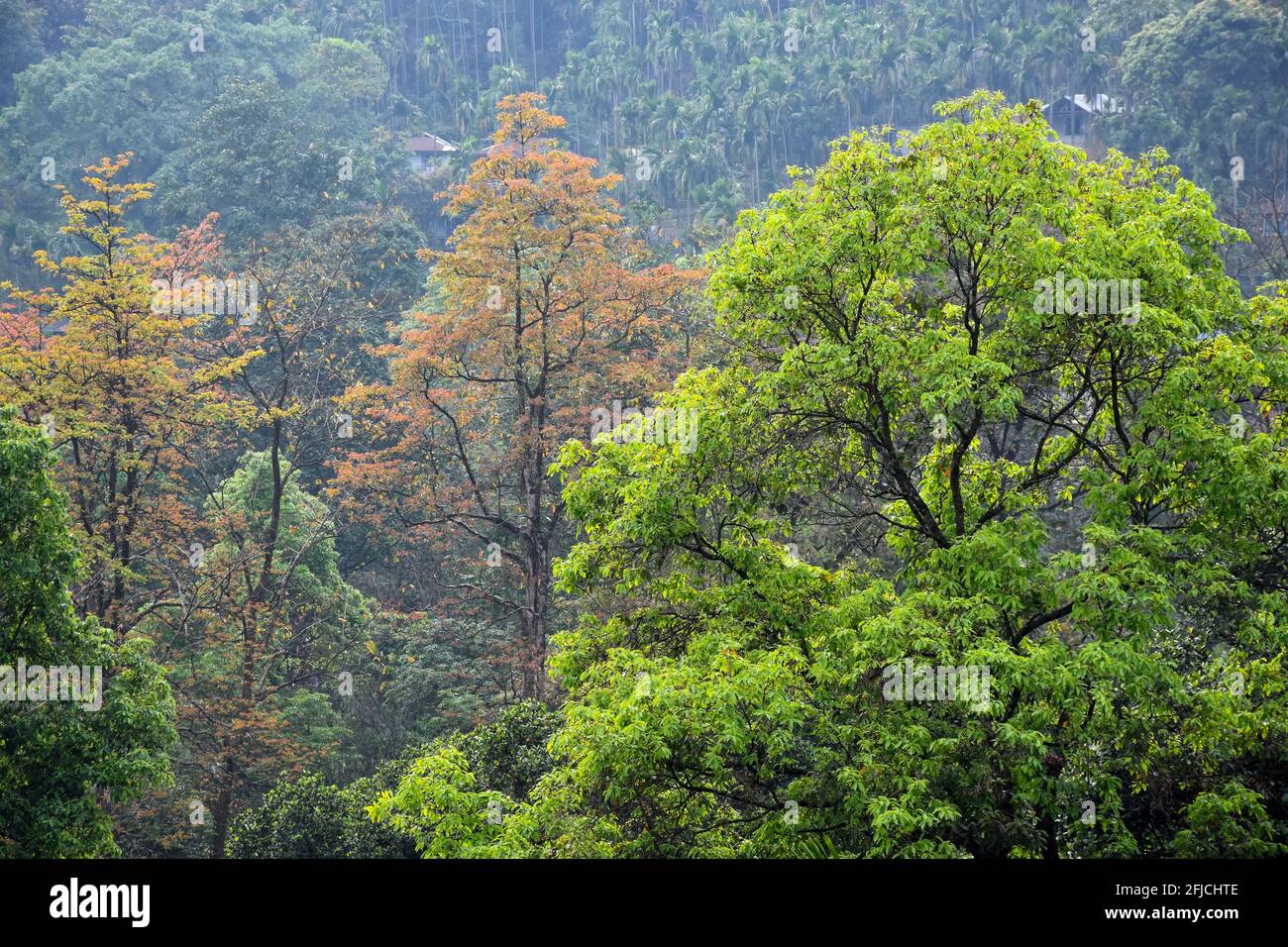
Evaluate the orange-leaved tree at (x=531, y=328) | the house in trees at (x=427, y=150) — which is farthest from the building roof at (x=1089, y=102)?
the orange-leaved tree at (x=531, y=328)

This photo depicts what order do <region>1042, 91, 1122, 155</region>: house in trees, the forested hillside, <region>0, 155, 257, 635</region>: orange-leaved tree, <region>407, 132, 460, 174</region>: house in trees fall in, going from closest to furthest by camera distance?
the forested hillside, <region>0, 155, 257, 635</region>: orange-leaved tree, <region>1042, 91, 1122, 155</region>: house in trees, <region>407, 132, 460, 174</region>: house in trees

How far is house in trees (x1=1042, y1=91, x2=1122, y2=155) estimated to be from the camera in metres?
59.0

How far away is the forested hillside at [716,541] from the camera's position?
975cm

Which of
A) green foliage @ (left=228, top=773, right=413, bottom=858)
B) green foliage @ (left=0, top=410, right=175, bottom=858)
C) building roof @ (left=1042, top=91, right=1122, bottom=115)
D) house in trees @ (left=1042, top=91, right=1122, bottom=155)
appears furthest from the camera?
house in trees @ (left=1042, top=91, right=1122, bottom=155)

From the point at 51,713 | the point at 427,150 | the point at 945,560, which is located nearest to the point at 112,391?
the point at 51,713

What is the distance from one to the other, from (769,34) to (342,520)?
1796 inches

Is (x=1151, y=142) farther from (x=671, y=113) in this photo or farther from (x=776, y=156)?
(x=671, y=113)

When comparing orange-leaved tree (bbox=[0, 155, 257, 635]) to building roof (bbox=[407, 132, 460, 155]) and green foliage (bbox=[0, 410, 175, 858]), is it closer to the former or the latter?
green foliage (bbox=[0, 410, 175, 858])

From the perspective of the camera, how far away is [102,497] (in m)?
21.1

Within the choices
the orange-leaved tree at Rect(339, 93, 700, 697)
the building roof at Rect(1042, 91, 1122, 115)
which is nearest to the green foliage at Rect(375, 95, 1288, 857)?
the orange-leaved tree at Rect(339, 93, 700, 697)

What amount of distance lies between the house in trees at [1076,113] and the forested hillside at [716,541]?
3321 cm

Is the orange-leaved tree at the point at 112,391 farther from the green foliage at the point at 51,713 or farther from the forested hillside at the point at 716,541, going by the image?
the green foliage at the point at 51,713

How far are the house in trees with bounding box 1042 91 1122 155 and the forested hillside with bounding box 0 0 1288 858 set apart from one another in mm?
33214
